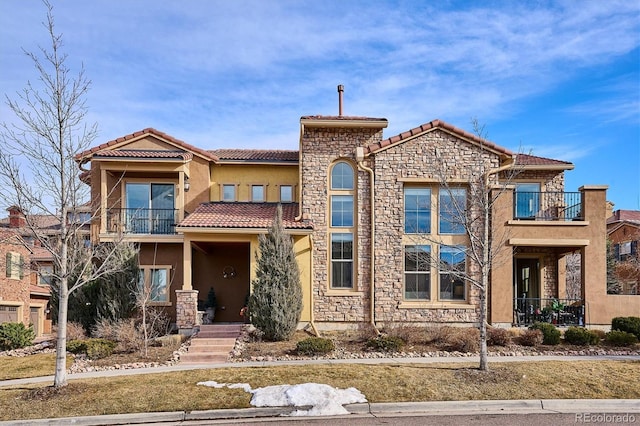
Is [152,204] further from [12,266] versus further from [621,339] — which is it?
[621,339]

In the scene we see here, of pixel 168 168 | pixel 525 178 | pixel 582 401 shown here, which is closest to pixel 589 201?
pixel 525 178

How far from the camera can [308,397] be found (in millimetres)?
10375

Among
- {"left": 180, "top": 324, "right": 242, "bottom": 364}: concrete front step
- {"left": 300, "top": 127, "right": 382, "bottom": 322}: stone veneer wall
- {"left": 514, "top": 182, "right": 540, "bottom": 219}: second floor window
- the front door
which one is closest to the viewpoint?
{"left": 180, "top": 324, "right": 242, "bottom": 364}: concrete front step

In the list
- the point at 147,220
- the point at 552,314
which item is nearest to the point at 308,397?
the point at 552,314

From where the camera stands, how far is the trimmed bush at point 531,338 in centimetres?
1562

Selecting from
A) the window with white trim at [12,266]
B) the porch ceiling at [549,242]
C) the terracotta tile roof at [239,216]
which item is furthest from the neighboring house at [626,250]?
the window with white trim at [12,266]

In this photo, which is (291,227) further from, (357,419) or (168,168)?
(357,419)

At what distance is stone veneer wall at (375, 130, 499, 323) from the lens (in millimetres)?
18578

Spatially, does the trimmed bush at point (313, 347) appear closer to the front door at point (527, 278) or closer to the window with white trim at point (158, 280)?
the window with white trim at point (158, 280)

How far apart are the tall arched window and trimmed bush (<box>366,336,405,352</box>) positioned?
3681mm

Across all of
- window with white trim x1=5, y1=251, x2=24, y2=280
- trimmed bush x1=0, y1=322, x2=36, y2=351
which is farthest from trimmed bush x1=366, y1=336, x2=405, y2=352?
window with white trim x1=5, y1=251, x2=24, y2=280

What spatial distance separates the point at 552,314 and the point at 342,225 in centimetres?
777

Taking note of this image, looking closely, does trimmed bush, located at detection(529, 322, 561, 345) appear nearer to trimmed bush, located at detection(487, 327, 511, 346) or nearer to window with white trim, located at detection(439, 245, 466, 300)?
trimmed bush, located at detection(487, 327, 511, 346)

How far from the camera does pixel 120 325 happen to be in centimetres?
1655
